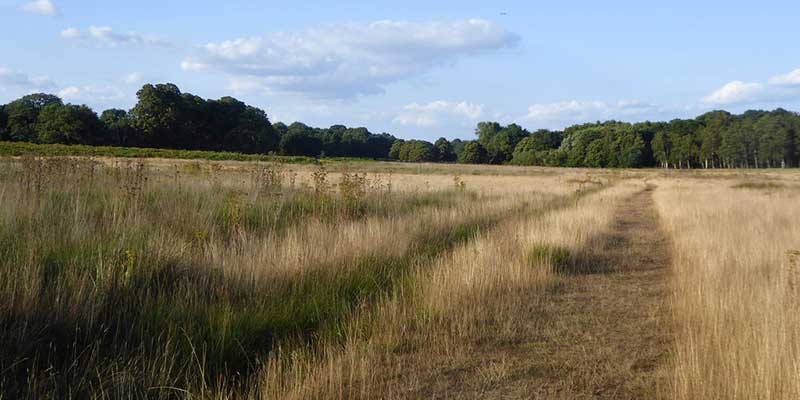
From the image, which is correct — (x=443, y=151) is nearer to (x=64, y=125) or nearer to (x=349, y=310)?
(x=64, y=125)

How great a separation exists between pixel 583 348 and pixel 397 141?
144590 millimetres

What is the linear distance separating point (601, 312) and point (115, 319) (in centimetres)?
422

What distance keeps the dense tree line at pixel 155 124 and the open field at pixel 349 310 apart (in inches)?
2556

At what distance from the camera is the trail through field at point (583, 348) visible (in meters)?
3.36

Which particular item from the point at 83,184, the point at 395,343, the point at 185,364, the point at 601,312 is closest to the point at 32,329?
the point at 185,364

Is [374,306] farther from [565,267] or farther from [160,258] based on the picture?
[565,267]

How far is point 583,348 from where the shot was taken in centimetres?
407

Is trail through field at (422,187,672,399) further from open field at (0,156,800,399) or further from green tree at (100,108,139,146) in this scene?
green tree at (100,108,139,146)

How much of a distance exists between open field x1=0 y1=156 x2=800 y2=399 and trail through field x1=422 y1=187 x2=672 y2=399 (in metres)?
0.02

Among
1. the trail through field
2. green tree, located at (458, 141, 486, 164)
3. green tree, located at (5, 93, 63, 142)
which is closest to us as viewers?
the trail through field

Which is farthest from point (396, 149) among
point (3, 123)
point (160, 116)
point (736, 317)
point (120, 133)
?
point (736, 317)

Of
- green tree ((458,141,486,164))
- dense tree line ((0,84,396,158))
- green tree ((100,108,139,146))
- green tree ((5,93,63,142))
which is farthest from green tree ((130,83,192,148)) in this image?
green tree ((458,141,486,164))

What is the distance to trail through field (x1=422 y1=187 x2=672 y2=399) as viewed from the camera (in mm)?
3363

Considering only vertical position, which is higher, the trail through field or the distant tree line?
the distant tree line
